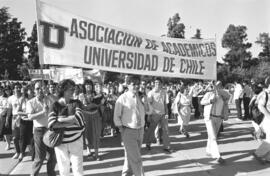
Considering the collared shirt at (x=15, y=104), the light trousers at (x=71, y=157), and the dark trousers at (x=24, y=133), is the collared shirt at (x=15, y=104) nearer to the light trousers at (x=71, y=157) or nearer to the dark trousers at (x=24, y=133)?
the dark trousers at (x=24, y=133)

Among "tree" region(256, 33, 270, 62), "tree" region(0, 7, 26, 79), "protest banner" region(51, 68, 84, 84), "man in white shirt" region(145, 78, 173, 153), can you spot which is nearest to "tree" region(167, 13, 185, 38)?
"protest banner" region(51, 68, 84, 84)

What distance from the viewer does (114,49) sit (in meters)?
7.08

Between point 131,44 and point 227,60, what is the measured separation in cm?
7745

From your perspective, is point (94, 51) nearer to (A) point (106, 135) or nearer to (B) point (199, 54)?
(B) point (199, 54)

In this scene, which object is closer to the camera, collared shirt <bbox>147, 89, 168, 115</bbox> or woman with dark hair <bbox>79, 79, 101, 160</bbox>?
woman with dark hair <bbox>79, 79, 101, 160</bbox>

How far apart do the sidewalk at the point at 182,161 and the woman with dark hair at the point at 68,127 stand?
200 cm

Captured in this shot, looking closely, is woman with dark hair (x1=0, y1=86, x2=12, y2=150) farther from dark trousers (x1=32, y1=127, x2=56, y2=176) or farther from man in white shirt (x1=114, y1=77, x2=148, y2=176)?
man in white shirt (x1=114, y1=77, x2=148, y2=176)

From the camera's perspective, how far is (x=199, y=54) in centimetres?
841

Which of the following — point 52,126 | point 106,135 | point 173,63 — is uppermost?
point 173,63

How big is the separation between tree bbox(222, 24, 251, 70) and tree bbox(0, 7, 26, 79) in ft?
149

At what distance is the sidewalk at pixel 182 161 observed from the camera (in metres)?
6.61

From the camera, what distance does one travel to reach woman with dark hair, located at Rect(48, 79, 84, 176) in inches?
183

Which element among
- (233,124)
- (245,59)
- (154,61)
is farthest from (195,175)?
(245,59)

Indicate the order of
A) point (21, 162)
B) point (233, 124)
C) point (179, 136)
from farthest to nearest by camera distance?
point (233, 124) → point (179, 136) → point (21, 162)
